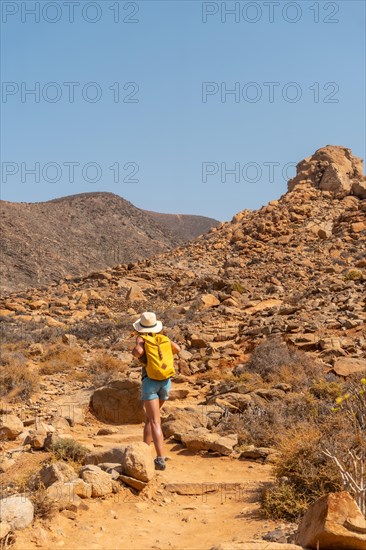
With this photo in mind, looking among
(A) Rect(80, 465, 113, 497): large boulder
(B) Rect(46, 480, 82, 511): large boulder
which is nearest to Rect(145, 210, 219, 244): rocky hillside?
(A) Rect(80, 465, 113, 497): large boulder

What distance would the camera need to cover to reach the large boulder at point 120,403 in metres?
8.73

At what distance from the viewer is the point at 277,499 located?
487cm

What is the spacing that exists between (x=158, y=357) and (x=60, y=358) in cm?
708

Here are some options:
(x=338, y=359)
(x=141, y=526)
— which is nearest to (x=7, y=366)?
(x=338, y=359)

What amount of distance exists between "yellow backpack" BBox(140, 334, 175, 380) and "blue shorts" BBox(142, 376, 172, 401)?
8 centimetres

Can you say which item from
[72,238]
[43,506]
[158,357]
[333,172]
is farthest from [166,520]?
[72,238]

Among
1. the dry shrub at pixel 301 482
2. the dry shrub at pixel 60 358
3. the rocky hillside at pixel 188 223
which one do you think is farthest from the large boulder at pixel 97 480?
the rocky hillside at pixel 188 223

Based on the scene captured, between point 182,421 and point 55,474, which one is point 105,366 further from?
point 55,474

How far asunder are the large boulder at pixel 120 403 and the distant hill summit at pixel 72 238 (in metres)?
33.2

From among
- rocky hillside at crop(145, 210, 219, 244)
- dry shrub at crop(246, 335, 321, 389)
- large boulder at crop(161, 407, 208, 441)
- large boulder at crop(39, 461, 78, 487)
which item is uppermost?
rocky hillside at crop(145, 210, 219, 244)

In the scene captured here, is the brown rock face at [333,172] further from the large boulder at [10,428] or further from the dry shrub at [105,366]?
the large boulder at [10,428]

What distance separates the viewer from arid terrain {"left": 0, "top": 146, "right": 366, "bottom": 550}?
4777 mm

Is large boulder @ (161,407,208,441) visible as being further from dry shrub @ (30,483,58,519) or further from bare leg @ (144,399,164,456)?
dry shrub @ (30,483,58,519)

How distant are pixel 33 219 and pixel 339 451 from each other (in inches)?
2032
